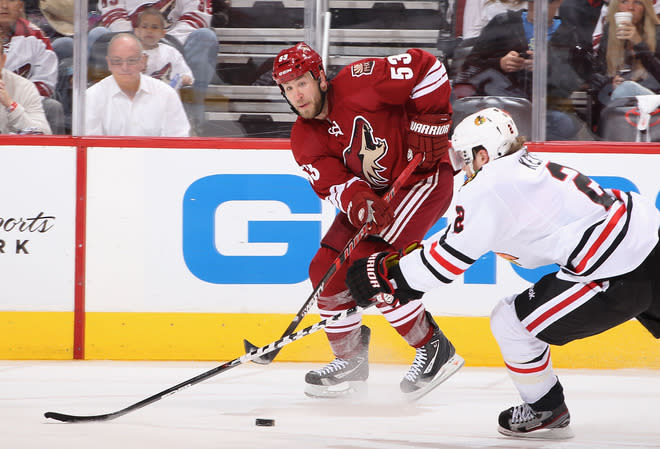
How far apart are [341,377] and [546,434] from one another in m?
0.91

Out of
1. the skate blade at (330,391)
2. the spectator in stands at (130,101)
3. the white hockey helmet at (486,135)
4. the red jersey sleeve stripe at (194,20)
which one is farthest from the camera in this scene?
the red jersey sleeve stripe at (194,20)

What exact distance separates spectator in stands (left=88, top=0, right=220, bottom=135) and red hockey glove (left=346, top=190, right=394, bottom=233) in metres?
1.27

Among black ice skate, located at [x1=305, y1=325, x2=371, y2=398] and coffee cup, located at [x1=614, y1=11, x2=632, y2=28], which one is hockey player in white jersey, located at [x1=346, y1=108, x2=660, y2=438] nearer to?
black ice skate, located at [x1=305, y1=325, x2=371, y2=398]

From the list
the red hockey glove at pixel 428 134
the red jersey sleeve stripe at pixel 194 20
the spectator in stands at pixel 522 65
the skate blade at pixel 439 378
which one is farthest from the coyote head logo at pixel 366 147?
the red jersey sleeve stripe at pixel 194 20

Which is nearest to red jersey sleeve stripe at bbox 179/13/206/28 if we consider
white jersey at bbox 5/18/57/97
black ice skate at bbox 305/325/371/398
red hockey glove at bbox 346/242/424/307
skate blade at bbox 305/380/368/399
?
white jersey at bbox 5/18/57/97

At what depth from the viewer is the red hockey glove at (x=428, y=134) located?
297cm

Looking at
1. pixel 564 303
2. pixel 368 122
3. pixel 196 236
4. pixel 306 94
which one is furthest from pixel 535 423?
pixel 196 236

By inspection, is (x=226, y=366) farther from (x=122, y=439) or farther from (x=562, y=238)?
(x=562, y=238)

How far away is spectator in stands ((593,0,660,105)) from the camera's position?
3.86m

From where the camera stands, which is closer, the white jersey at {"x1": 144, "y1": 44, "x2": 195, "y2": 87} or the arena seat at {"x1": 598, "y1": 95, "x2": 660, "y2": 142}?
the arena seat at {"x1": 598, "y1": 95, "x2": 660, "y2": 142}

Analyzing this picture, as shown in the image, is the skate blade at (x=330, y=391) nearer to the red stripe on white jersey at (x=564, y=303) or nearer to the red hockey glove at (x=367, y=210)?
the red hockey glove at (x=367, y=210)

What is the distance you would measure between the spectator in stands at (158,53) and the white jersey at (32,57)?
16.3 inches

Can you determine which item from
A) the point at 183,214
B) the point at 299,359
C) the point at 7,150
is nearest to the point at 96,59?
the point at 7,150

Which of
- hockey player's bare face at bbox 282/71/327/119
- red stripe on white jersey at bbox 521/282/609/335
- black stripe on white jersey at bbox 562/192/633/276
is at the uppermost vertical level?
hockey player's bare face at bbox 282/71/327/119
